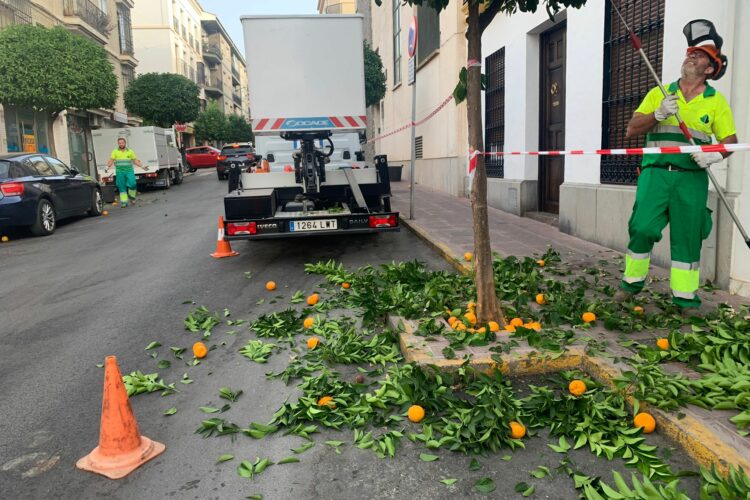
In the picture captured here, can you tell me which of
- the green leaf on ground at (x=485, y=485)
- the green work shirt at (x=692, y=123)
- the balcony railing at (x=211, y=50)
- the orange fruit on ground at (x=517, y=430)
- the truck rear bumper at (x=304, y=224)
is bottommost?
the green leaf on ground at (x=485, y=485)

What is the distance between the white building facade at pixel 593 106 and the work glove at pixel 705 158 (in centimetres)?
103

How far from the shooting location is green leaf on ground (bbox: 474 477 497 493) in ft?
8.53

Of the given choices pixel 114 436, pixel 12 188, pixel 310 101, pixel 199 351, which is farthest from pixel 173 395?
pixel 12 188

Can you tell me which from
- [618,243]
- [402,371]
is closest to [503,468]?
[402,371]

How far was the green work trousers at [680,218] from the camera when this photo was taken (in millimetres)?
4418

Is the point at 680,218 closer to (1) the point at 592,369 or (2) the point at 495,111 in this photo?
(1) the point at 592,369

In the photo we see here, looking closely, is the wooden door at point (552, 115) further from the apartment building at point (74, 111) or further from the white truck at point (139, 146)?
the apartment building at point (74, 111)

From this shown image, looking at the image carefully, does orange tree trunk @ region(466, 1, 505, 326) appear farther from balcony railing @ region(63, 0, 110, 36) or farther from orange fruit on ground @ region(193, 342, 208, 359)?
balcony railing @ region(63, 0, 110, 36)

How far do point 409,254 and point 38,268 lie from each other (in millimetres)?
5123

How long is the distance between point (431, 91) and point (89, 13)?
20.9m

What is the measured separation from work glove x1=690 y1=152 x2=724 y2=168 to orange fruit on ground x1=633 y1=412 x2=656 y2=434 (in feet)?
7.15

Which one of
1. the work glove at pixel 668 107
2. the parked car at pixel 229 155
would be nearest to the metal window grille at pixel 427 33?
the parked car at pixel 229 155

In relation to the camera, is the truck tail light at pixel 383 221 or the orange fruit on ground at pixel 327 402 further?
the truck tail light at pixel 383 221

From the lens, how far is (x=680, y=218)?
446cm
